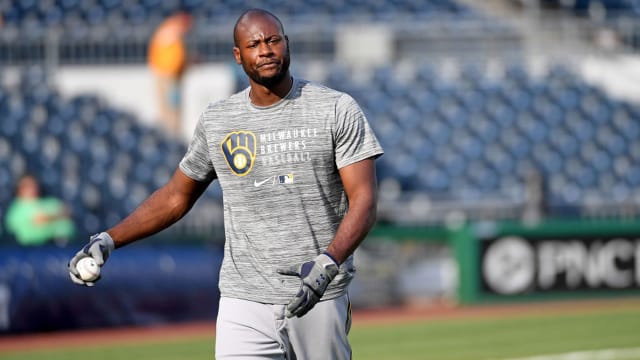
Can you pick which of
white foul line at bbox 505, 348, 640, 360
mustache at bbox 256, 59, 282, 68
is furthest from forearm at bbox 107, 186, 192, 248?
Answer: white foul line at bbox 505, 348, 640, 360

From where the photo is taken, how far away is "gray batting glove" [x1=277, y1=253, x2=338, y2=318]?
447 centimetres

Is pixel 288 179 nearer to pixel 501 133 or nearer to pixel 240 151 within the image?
pixel 240 151

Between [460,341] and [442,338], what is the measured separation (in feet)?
1.24

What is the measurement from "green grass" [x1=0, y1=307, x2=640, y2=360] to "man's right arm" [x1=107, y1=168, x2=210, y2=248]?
6.43m

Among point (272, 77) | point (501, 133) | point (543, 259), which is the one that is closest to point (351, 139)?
point (272, 77)

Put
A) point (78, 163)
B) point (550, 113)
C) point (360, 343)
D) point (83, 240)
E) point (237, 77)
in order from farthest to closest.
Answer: point (550, 113) < point (237, 77) < point (78, 163) < point (83, 240) < point (360, 343)

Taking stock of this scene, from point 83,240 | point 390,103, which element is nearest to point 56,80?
Result: point 390,103

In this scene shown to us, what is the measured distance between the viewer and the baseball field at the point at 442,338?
1188 centimetres

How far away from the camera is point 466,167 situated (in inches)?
826

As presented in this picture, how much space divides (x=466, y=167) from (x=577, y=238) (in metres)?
3.85

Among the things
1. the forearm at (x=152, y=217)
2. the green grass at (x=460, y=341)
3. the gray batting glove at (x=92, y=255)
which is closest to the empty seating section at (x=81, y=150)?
the green grass at (x=460, y=341)

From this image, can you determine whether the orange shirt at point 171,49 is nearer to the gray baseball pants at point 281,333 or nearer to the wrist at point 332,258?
the gray baseball pants at point 281,333

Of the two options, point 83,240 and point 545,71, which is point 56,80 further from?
point 545,71

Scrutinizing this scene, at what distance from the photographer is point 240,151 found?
16.1 feet
